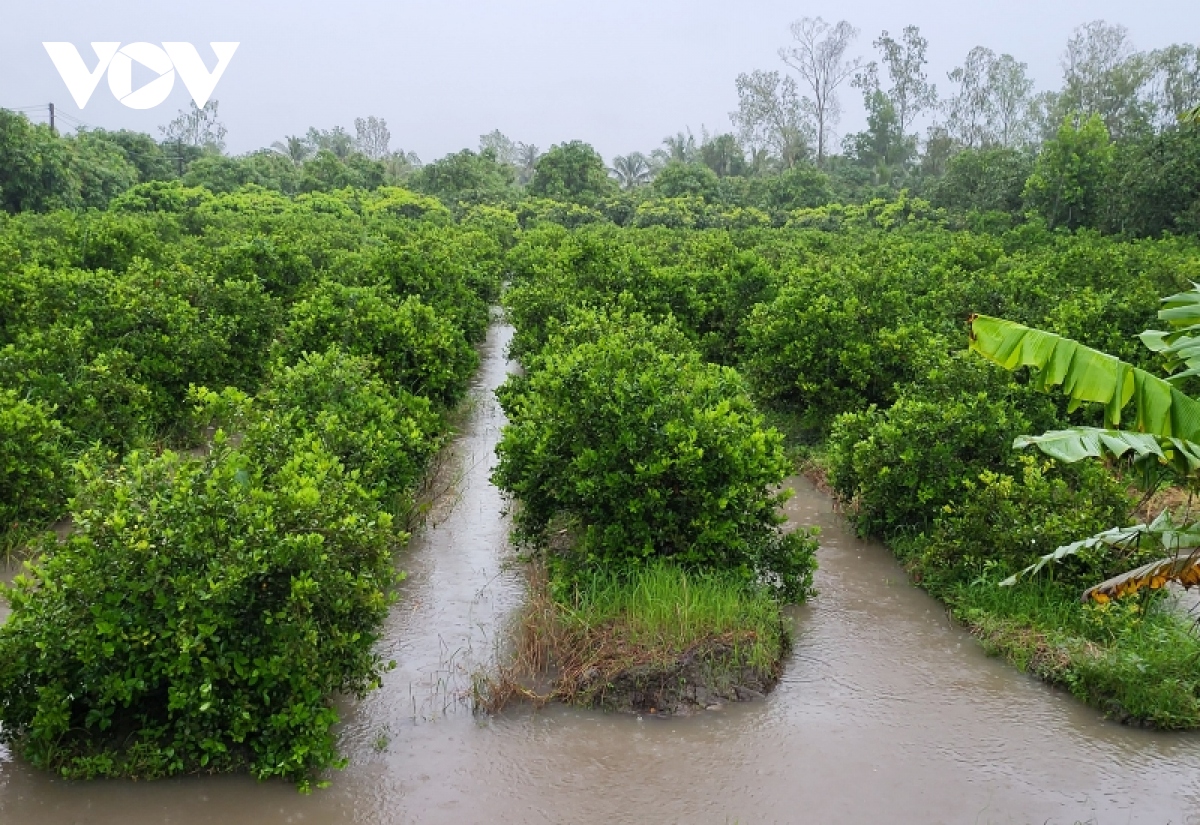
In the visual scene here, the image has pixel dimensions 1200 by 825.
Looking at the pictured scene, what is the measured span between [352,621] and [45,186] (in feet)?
105

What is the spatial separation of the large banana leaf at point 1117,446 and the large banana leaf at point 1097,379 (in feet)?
0.17

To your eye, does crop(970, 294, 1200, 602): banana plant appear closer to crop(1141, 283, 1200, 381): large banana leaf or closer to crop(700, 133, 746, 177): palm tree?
crop(1141, 283, 1200, 381): large banana leaf

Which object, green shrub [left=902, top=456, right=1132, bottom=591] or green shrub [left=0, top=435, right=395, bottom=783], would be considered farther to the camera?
green shrub [left=902, top=456, right=1132, bottom=591]

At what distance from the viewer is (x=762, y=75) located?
66125 millimetres

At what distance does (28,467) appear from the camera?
7.36 metres

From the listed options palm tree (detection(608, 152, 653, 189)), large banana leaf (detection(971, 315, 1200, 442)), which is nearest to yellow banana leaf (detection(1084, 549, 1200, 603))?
large banana leaf (detection(971, 315, 1200, 442))

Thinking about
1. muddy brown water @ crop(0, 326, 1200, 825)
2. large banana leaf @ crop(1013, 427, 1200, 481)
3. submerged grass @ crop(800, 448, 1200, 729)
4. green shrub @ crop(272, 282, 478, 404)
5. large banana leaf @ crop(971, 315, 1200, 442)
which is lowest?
muddy brown water @ crop(0, 326, 1200, 825)

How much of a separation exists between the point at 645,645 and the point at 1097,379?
2.89 metres

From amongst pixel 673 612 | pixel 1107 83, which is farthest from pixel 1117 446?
pixel 1107 83

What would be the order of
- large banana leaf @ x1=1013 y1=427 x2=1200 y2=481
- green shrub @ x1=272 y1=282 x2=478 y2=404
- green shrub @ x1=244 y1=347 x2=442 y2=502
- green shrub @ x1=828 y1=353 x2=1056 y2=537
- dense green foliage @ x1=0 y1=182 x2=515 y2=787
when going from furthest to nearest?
green shrub @ x1=272 y1=282 x2=478 y2=404
green shrub @ x1=828 y1=353 x2=1056 y2=537
green shrub @ x1=244 y1=347 x2=442 y2=502
dense green foliage @ x1=0 y1=182 x2=515 y2=787
large banana leaf @ x1=1013 y1=427 x2=1200 y2=481

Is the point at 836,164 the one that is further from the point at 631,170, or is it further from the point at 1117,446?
the point at 1117,446

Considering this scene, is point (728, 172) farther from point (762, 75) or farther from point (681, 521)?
point (681, 521)

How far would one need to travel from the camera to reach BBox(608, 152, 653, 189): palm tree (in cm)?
7525

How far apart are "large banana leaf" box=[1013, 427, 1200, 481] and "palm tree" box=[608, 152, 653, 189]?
7235cm
